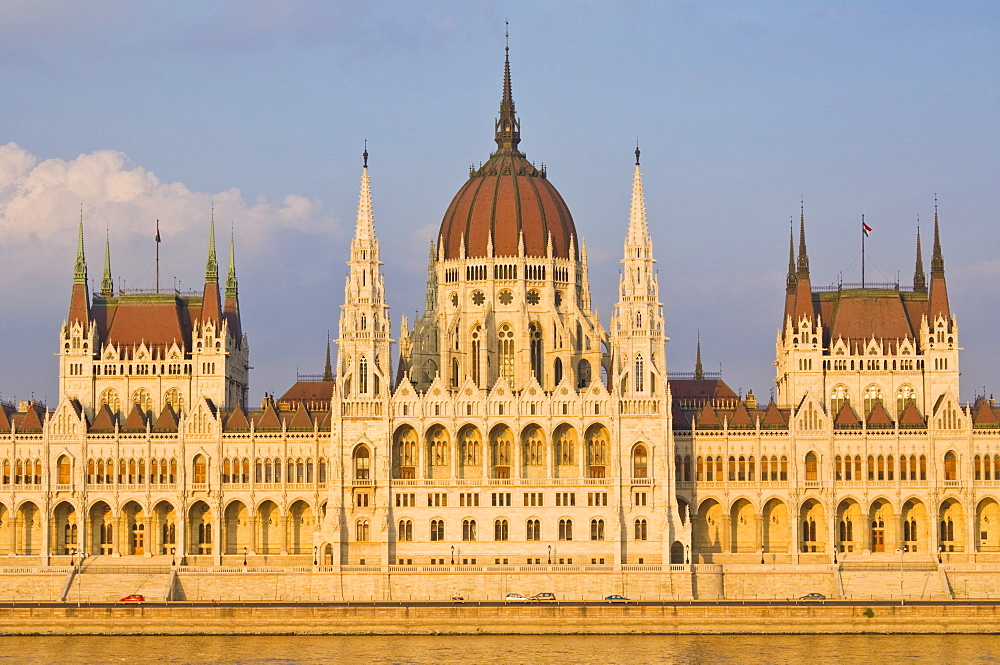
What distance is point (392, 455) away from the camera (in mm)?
170250

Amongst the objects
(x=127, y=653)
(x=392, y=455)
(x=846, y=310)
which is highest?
(x=846, y=310)

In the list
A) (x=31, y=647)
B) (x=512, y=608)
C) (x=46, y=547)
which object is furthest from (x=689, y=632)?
(x=46, y=547)

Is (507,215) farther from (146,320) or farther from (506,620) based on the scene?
(506,620)

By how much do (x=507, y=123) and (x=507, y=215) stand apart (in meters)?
10.1

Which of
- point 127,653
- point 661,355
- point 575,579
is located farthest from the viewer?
point 661,355

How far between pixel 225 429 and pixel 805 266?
4631cm

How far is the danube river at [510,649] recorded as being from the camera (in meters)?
138

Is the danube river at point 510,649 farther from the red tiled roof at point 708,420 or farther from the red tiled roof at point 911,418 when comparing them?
the red tiled roof at point 708,420

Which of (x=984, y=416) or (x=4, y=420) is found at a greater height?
(x=4, y=420)

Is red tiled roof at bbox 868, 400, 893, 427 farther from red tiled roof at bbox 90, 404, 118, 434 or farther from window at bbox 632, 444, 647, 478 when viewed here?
red tiled roof at bbox 90, 404, 118, 434

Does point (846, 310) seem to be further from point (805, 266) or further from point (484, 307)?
point (484, 307)

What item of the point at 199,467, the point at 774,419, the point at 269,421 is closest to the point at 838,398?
the point at 774,419

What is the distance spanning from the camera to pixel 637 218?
176125 millimetres

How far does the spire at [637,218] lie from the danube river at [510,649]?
125 feet
